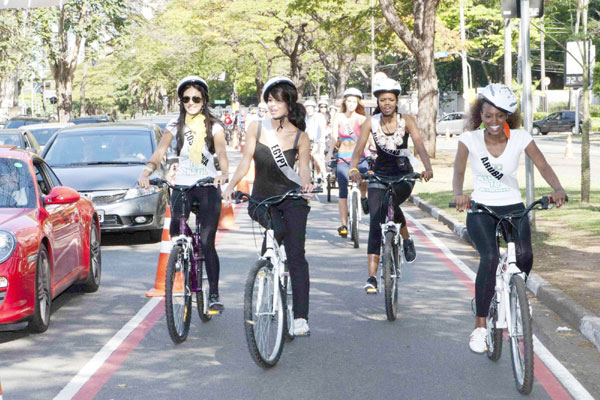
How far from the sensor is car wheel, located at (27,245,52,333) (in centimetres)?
738

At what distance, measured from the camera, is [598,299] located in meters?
8.41

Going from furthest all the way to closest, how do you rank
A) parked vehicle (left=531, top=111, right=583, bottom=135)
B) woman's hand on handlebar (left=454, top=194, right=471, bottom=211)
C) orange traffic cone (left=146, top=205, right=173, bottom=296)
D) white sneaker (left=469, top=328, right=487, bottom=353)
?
parked vehicle (left=531, top=111, right=583, bottom=135), orange traffic cone (left=146, top=205, right=173, bottom=296), white sneaker (left=469, top=328, right=487, bottom=353), woman's hand on handlebar (left=454, top=194, right=471, bottom=211)

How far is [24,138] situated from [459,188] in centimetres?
1378

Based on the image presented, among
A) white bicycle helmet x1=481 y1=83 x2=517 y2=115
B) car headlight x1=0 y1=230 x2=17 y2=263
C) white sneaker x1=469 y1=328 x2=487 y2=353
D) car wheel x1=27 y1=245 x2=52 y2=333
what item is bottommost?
white sneaker x1=469 y1=328 x2=487 y2=353

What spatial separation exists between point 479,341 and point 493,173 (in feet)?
3.61

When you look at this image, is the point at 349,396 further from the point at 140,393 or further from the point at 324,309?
the point at 324,309

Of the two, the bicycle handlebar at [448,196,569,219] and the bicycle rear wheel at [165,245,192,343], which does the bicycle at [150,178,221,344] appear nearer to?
the bicycle rear wheel at [165,245,192,343]

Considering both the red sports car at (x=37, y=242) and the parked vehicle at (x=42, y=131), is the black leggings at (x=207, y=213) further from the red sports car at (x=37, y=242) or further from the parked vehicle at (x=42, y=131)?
the parked vehicle at (x=42, y=131)

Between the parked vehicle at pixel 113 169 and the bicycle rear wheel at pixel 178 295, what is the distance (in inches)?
205

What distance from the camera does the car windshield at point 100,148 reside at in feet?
44.7

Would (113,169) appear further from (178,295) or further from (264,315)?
(264,315)

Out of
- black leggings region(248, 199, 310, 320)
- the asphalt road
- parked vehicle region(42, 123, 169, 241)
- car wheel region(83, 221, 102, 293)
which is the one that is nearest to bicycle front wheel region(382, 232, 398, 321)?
the asphalt road

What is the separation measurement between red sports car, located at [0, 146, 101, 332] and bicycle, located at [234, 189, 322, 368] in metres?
1.73

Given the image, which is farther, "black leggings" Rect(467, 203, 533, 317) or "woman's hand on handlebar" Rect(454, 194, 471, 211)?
"black leggings" Rect(467, 203, 533, 317)
